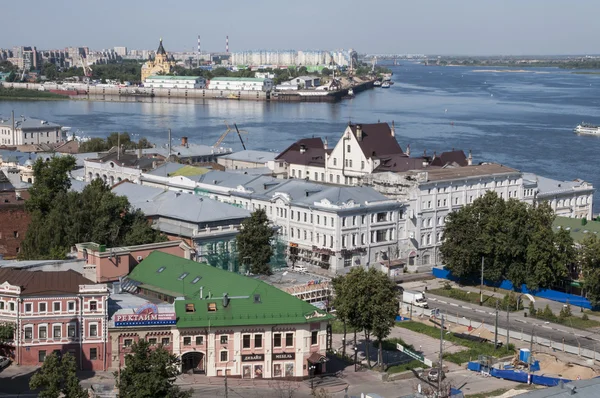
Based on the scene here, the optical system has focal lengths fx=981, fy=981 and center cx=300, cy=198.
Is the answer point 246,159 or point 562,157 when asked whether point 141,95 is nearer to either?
point 562,157

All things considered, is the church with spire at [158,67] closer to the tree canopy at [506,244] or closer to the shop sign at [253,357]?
the tree canopy at [506,244]

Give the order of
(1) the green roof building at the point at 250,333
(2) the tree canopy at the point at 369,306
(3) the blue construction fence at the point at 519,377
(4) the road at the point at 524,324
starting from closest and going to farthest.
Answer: (1) the green roof building at the point at 250,333 → (3) the blue construction fence at the point at 519,377 → (2) the tree canopy at the point at 369,306 → (4) the road at the point at 524,324

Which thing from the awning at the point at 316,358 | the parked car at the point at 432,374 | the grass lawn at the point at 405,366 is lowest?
the grass lawn at the point at 405,366

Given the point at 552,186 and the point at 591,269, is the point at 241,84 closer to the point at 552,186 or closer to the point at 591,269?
the point at 552,186

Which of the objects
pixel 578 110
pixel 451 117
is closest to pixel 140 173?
pixel 451 117

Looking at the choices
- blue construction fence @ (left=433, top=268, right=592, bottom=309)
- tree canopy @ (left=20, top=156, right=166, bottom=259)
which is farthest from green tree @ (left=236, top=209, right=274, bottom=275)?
blue construction fence @ (left=433, top=268, right=592, bottom=309)

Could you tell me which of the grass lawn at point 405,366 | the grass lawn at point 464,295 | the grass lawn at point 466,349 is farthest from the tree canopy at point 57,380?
the grass lawn at point 464,295

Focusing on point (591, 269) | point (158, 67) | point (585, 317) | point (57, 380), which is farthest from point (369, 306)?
point (158, 67)

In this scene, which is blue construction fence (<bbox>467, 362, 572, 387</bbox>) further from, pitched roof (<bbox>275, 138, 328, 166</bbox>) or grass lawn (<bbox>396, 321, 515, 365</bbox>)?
pitched roof (<bbox>275, 138, 328, 166</bbox>)
